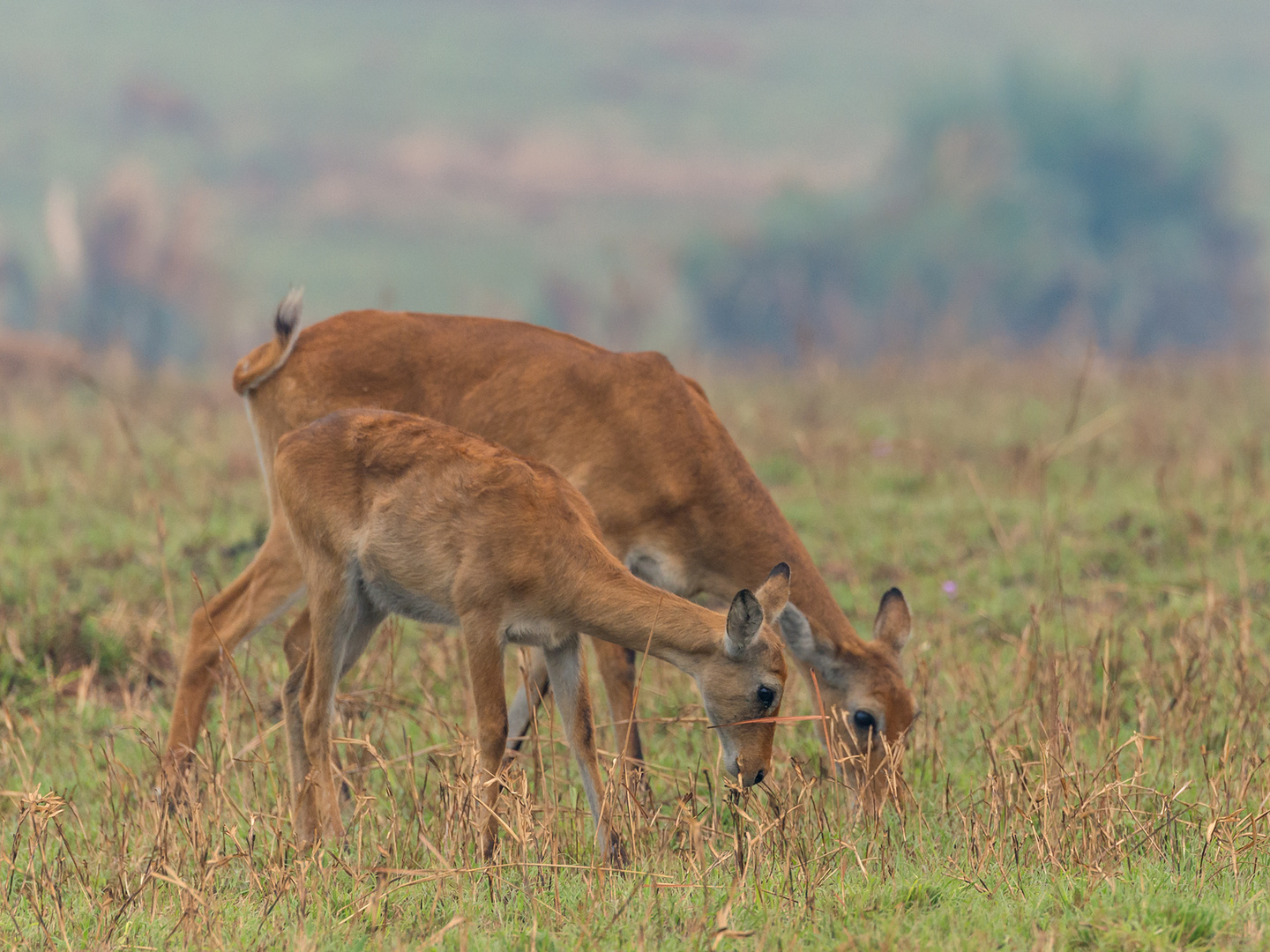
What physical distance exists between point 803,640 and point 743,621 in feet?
4.04

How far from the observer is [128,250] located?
5244 centimetres

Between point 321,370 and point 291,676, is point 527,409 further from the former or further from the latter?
point 291,676

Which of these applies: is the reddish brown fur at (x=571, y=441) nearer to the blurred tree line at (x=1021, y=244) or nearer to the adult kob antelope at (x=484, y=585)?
the adult kob antelope at (x=484, y=585)

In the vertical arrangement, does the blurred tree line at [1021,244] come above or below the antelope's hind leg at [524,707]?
below

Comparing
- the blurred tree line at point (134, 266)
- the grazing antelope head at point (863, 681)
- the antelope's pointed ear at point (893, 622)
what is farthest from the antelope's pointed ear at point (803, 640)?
the blurred tree line at point (134, 266)

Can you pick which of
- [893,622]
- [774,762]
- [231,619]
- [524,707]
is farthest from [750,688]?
[231,619]

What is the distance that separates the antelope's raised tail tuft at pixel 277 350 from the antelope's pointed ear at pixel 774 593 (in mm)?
2434

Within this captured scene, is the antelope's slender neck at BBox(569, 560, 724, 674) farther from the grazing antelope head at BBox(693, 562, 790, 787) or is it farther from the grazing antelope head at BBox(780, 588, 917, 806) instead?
the grazing antelope head at BBox(780, 588, 917, 806)

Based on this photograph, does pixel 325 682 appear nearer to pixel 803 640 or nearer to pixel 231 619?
pixel 231 619

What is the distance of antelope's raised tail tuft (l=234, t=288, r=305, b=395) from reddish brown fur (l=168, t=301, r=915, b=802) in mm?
12

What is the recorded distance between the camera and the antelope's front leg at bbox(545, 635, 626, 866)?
17.4 feet

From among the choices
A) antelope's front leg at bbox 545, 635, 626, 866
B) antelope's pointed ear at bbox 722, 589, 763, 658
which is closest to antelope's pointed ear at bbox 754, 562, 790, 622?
antelope's pointed ear at bbox 722, 589, 763, 658

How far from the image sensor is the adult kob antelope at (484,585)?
17.0ft

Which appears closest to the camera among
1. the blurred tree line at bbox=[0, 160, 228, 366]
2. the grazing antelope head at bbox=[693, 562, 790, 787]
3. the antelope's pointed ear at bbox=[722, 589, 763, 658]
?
the antelope's pointed ear at bbox=[722, 589, 763, 658]
